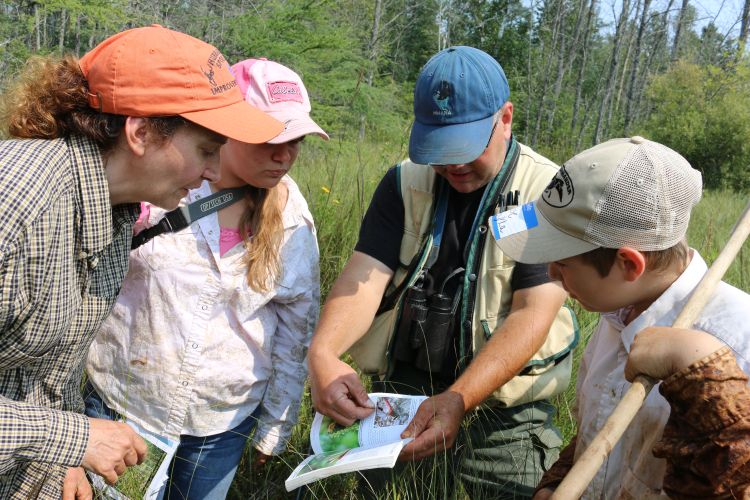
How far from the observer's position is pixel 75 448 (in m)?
1.53

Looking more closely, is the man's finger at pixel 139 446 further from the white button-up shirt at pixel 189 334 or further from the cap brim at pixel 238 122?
the cap brim at pixel 238 122

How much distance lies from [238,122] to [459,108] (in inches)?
29.8

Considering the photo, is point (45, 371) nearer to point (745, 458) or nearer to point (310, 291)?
point (310, 291)

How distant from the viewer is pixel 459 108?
7.02ft

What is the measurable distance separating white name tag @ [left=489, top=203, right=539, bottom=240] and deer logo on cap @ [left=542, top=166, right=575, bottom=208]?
0.08 metres

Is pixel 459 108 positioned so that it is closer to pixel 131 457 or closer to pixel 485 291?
pixel 485 291

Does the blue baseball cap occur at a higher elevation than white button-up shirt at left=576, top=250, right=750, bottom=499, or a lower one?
higher

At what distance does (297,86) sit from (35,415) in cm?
147

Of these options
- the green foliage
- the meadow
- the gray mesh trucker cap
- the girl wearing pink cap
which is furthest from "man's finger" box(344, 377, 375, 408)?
the green foliage

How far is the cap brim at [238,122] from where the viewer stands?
168 centimetres

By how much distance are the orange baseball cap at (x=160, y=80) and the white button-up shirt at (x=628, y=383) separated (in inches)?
44.8

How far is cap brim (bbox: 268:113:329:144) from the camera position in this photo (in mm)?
2238

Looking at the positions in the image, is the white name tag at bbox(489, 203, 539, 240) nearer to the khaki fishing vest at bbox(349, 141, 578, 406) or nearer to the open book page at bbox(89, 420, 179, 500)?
the khaki fishing vest at bbox(349, 141, 578, 406)

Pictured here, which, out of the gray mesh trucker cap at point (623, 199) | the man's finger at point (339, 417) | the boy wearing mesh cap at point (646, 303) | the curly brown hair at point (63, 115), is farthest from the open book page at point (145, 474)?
the gray mesh trucker cap at point (623, 199)
